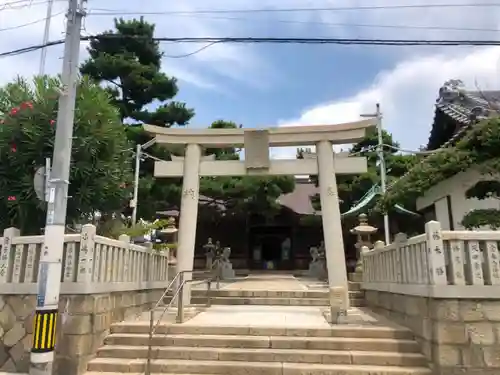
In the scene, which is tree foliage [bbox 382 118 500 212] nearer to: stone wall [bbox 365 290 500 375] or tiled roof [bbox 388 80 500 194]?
stone wall [bbox 365 290 500 375]

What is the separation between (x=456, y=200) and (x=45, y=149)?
33.6ft

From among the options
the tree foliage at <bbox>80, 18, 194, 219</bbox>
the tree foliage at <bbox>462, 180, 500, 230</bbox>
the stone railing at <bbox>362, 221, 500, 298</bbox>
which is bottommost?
the stone railing at <bbox>362, 221, 500, 298</bbox>

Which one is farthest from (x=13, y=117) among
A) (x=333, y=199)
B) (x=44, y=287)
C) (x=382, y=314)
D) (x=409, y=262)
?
(x=382, y=314)

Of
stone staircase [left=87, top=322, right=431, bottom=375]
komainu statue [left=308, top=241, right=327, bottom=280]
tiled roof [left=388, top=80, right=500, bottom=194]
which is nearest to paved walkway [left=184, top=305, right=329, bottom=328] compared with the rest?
stone staircase [left=87, top=322, right=431, bottom=375]

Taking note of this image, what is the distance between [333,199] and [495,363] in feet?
17.4

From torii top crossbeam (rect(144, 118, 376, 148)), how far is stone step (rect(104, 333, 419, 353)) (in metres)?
5.38

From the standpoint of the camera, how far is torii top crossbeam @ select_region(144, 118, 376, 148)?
34.8ft

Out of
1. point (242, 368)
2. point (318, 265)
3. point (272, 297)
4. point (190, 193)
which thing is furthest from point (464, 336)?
point (318, 265)

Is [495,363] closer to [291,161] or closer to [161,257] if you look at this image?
[291,161]

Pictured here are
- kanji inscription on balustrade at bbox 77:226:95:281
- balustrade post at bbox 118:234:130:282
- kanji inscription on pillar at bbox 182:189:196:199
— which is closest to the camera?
kanji inscription on balustrade at bbox 77:226:95:281

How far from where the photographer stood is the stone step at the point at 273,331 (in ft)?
22.8

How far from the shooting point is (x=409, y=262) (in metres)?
7.14

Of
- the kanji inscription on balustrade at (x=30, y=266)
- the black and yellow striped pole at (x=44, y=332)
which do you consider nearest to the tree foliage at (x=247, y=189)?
the kanji inscription on balustrade at (x=30, y=266)

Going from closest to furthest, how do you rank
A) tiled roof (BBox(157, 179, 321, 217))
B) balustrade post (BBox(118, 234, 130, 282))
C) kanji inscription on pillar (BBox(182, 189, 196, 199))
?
balustrade post (BBox(118, 234, 130, 282)) → kanji inscription on pillar (BBox(182, 189, 196, 199)) → tiled roof (BBox(157, 179, 321, 217))
